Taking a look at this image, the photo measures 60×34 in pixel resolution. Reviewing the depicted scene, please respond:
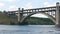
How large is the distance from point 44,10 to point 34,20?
4460cm

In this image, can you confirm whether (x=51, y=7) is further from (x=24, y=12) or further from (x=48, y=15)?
(x=24, y=12)

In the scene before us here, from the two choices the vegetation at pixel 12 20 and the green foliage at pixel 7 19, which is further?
the green foliage at pixel 7 19

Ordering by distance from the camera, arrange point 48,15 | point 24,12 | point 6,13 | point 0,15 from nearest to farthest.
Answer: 1. point 48,15
2. point 24,12
3. point 6,13
4. point 0,15

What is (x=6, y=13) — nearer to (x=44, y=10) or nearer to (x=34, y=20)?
(x=34, y=20)

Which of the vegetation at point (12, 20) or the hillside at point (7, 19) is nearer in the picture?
the vegetation at point (12, 20)

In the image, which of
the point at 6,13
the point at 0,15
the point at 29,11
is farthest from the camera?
the point at 0,15

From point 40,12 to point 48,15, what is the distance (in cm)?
621

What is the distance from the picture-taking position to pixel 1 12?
400 ft

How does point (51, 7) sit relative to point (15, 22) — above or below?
above

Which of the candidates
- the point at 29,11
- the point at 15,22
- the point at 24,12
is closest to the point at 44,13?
the point at 29,11

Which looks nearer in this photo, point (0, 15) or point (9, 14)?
point (9, 14)

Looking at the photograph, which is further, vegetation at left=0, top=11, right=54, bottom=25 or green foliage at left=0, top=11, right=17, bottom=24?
green foliage at left=0, top=11, right=17, bottom=24

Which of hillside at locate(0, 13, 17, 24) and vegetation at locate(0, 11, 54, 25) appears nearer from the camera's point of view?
vegetation at locate(0, 11, 54, 25)

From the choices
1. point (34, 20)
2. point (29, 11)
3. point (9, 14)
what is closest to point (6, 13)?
point (9, 14)
